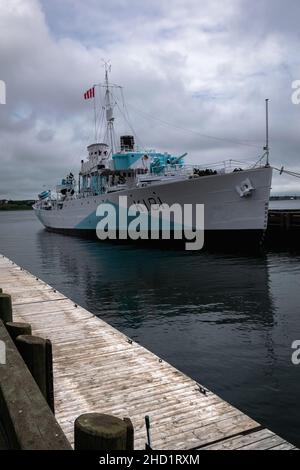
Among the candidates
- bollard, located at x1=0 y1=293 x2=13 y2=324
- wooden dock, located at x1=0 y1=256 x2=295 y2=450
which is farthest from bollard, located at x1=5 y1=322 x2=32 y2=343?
bollard, located at x1=0 y1=293 x2=13 y2=324

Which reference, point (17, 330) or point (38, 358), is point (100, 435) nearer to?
point (38, 358)

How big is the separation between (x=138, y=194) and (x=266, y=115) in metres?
12.2

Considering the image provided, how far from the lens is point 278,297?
1677cm

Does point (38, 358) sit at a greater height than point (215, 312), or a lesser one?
greater

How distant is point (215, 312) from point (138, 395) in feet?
27.5

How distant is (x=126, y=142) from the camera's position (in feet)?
149

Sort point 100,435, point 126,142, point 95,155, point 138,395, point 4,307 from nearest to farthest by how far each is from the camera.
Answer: point 100,435, point 138,395, point 4,307, point 126,142, point 95,155

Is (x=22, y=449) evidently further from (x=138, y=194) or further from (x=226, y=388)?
(x=138, y=194)

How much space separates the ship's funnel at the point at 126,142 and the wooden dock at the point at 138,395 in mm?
36617

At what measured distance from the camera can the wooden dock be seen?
5246mm

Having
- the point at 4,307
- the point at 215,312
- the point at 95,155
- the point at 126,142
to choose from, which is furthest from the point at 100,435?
the point at 95,155

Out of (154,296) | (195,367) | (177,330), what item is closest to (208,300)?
(154,296)

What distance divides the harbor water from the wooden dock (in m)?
1.58

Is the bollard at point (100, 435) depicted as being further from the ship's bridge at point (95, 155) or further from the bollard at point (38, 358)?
the ship's bridge at point (95, 155)
